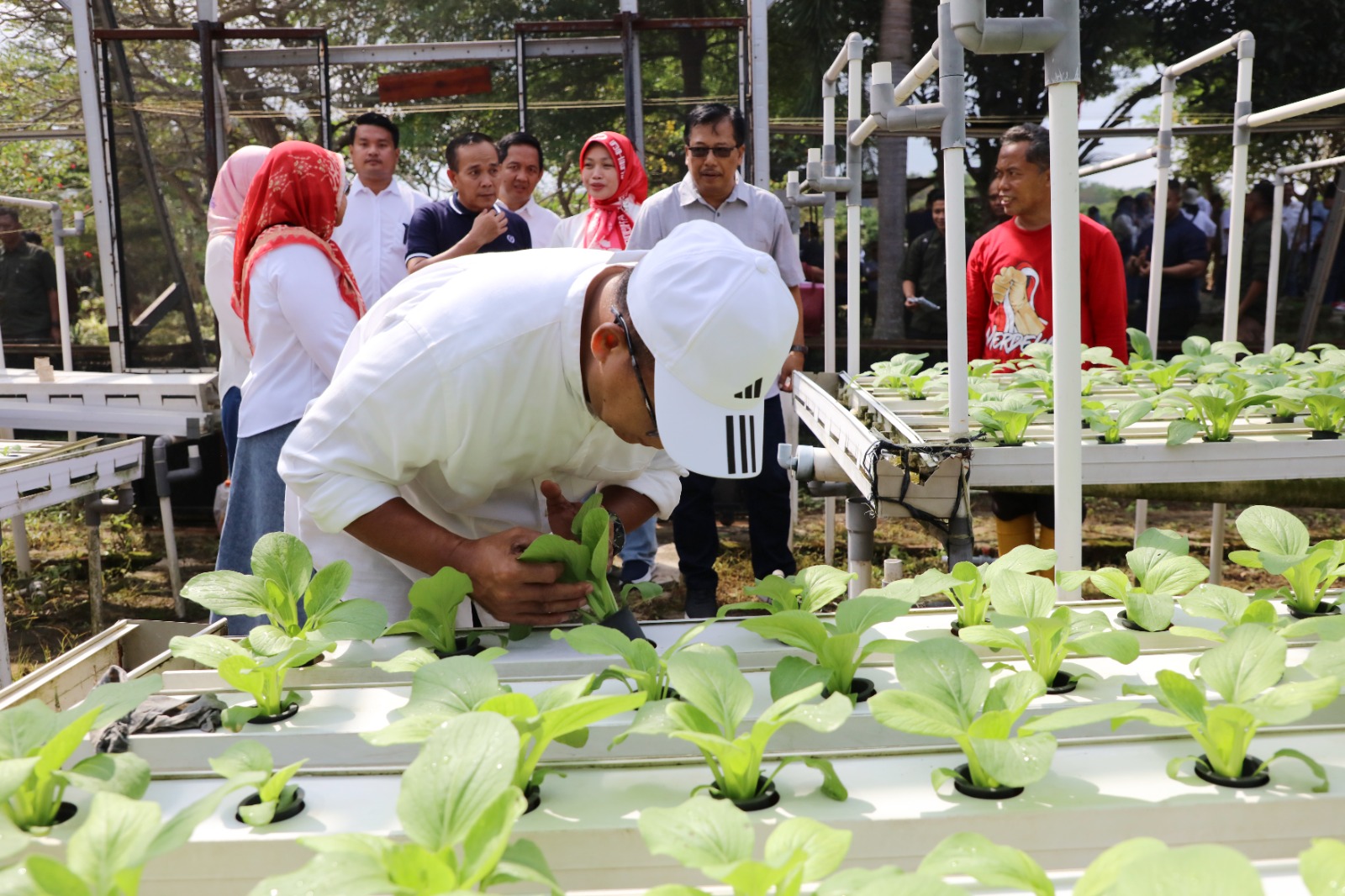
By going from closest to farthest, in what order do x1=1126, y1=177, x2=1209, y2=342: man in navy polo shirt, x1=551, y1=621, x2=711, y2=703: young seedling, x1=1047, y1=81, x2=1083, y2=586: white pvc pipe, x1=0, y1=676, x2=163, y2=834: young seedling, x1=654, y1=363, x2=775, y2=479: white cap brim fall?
x1=0, y1=676, x2=163, y2=834: young seedling < x1=551, y1=621, x2=711, y2=703: young seedling < x1=654, y1=363, x2=775, y2=479: white cap brim < x1=1047, y1=81, x2=1083, y2=586: white pvc pipe < x1=1126, y1=177, x2=1209, y2=342: man in navy polo shirt

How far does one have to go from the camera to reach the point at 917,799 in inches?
28.6

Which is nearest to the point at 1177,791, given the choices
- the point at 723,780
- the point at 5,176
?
the point at 723,780

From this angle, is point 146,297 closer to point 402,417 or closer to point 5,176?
point 5,176

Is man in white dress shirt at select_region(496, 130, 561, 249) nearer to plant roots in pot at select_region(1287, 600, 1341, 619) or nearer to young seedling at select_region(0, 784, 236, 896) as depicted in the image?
plant roots in pot at select_region(1287, 600, 1341, 619)

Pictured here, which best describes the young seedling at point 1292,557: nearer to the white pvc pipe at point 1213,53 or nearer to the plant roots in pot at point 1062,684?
the plant roots in pot at point 1062,684

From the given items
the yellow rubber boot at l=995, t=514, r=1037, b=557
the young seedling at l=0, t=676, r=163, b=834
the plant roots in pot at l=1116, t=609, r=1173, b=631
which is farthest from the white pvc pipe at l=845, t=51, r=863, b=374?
the young seedling at l=0, t=676, r=163, b=834

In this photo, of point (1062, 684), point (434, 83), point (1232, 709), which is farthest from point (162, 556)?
point (1232, 709)

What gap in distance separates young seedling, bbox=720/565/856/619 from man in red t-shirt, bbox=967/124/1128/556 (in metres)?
1.85

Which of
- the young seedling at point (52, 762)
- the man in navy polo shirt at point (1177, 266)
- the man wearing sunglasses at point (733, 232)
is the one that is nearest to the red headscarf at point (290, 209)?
the man wearing sunglasses at point (733, 232)

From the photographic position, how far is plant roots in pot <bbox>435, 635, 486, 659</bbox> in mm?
1077

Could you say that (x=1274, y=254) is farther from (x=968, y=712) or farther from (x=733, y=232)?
(x=968, y=712)

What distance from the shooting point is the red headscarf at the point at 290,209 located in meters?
2.21

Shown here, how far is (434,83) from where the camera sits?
4.89 m

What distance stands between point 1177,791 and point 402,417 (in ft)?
2.87
